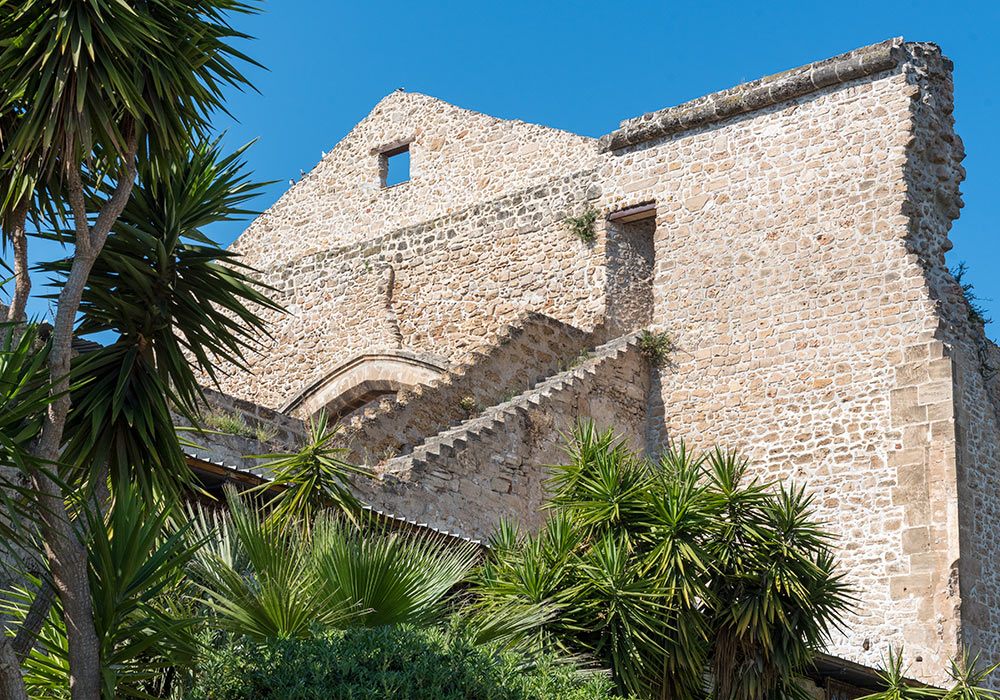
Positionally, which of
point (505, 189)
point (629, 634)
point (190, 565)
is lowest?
point (629, 634)

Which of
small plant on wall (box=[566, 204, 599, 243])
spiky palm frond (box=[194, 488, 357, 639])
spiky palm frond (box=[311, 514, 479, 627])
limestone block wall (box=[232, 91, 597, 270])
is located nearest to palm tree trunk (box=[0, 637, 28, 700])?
spiky palm frond (box=[194, 488, 357, 639])

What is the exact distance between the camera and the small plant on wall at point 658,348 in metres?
15.2

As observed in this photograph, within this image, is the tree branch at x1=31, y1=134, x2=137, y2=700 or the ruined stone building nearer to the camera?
the tree branch at x1=31, y1=134, x2=137, y2=700

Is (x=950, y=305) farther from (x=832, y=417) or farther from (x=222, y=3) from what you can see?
(x=222, y=3)

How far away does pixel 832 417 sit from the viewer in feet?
44.5

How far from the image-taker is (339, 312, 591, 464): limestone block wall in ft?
42.2

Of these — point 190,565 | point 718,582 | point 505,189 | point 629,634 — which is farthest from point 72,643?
point 505,189

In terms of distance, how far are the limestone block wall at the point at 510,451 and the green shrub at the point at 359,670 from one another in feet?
12.5

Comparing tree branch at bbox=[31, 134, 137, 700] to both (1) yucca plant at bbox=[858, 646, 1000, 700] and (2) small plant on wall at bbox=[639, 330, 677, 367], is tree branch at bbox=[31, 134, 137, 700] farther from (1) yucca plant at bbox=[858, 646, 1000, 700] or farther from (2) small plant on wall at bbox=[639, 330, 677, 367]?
(2) small plant on wall at bbox=[639, 330, 677, 367]

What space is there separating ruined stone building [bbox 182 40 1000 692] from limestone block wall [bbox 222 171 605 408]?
0.04 metres

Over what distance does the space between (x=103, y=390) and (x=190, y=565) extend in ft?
3.62

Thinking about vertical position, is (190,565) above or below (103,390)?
below

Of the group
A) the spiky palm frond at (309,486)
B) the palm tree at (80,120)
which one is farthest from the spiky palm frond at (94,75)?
the spiky palm frond at (309,486)

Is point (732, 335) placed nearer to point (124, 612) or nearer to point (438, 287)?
point (438, 287)
